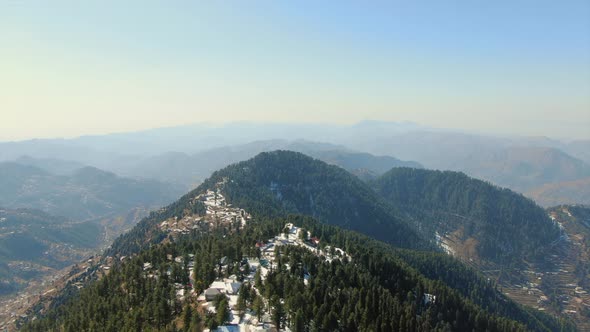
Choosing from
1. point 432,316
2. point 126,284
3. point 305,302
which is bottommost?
point 432,316

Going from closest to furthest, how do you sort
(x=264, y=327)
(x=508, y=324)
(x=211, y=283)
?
(x=264, y=327) < (x=211, y=283) < (x=508, y=324)

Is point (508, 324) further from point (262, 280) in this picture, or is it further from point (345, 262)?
point (262, 280)

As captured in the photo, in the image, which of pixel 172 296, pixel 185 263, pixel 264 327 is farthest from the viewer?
pixel 185 263

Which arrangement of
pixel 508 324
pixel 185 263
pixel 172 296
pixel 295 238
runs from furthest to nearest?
pixel 295 238, pixel 508 324, pixel 185 263, pixel 172 296

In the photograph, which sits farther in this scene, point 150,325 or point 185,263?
point 185,263

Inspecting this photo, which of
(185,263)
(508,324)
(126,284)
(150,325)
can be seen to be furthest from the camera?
(508,324)

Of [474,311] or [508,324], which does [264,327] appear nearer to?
[474,311]

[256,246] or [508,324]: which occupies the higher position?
[256,246]

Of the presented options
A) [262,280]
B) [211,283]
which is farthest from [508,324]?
[211,283]

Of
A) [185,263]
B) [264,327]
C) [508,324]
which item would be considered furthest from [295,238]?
[508,324]

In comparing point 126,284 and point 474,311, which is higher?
point 126,284
